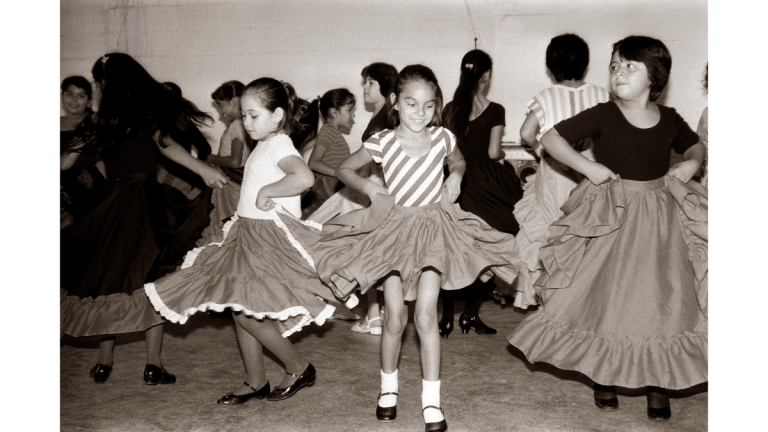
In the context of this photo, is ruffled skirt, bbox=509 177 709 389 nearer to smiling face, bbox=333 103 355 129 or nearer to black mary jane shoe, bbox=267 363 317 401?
black mary jane shoe, bbox=267 363 317 401

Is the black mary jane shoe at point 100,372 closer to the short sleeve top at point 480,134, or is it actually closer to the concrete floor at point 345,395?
the concrete floor at point 345,395

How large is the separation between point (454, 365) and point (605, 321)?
3.68ft

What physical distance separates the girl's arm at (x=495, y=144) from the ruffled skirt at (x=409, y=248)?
160cm

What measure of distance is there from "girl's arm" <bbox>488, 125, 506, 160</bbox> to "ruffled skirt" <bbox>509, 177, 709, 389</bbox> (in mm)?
1443

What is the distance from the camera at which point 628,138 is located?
319 centimetres

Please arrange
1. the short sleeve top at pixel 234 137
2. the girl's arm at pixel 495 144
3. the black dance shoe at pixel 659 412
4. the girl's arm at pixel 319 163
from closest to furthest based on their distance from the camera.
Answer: the black dance shoe at pixel 659 412 < the girl's arm at pixel 495 144 < the girl's arm at pixel 319 163 < the short sleeve top at pixel 234 137

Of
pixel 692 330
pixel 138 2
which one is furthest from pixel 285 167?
pixel 138 2

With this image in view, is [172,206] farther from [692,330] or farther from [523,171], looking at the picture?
[523,171]

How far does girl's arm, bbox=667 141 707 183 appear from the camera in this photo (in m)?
3.14

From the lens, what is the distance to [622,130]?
3.20 metres

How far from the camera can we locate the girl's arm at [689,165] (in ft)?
10.3

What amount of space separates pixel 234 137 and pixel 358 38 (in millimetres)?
2296

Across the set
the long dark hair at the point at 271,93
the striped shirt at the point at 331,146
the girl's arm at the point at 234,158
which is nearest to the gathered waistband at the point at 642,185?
the long dark hair at the point at 271,93

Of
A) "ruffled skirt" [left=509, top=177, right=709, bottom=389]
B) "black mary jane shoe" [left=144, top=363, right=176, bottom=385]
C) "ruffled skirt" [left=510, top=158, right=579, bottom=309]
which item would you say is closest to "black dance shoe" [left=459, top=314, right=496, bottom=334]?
"ruffled skirt" [left=510, top=158, right=579, bottom=309]
